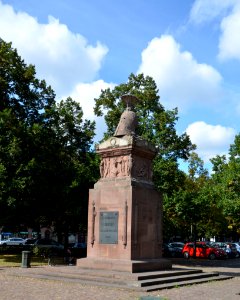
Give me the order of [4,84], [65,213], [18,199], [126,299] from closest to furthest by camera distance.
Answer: [126,299]
[18,199]
[4,84]
[65,213]

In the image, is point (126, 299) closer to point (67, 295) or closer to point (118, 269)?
point (67, 295)

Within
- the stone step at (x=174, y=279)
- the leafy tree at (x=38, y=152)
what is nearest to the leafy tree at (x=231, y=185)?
the leafy tree at (x=38, y=152)

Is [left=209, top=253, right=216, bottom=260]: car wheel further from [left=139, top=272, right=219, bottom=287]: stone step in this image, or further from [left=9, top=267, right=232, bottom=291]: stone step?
→ [left=9, top=267, right=232, bottom=291]: stone step

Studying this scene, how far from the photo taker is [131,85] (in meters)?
37.5

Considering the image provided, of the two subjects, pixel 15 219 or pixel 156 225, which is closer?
pixel 156 225

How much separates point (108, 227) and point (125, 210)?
1.08 metres

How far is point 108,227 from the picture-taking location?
17.3 m

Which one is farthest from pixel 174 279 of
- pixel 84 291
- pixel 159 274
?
pixel 84 291

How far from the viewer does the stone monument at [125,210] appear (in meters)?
16.7

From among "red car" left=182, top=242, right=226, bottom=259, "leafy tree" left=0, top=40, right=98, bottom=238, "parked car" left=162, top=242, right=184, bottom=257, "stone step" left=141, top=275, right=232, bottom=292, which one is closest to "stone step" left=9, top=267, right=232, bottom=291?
"stone step" left=141, top=275, right=232, bottom=292

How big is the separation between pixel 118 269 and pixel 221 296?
13.8 ft

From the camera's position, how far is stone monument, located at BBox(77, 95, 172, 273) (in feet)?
54.8

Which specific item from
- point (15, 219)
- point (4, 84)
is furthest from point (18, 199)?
point (4, 84)

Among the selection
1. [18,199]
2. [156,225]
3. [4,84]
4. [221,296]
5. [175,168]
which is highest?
[4,84]
